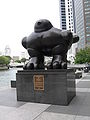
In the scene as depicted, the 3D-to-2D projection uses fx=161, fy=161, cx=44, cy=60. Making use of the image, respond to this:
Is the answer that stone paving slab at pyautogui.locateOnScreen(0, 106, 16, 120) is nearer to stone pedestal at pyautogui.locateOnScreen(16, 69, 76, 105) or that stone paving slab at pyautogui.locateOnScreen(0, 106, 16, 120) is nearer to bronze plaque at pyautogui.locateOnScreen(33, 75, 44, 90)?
stone pedestal at pyautogui.locateOnScreen(16, 69, 76, 105)

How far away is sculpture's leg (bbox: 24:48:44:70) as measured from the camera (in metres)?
5.91

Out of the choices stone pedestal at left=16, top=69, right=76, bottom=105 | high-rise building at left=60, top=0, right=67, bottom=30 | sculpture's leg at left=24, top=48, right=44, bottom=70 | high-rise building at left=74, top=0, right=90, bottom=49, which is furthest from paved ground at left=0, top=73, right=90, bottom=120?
high-rise building at left=60, top=0, right=67, bottom=30

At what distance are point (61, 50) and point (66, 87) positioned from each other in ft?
4.78

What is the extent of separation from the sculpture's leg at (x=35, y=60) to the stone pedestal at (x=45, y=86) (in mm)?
343

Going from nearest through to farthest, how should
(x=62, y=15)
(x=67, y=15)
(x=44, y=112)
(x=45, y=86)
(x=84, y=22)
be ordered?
(x=44, y=112)
(x=45, y=86)
(x=84, y=22)
(x=67, y=15)
(x=62, y=15)

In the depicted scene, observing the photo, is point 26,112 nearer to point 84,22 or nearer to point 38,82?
point 38,82

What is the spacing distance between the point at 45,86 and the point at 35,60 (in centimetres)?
125

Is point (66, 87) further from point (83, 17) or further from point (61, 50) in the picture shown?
point (83, 17)

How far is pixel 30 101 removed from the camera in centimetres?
558

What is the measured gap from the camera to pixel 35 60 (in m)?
6.14

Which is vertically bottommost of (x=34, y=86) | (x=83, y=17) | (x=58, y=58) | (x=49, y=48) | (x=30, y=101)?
(x=30, y=101)

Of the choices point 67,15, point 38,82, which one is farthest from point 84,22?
point 38,82

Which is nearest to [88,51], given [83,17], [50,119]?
[50,119]

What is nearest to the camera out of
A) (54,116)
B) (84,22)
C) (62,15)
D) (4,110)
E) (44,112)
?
(54,116)
